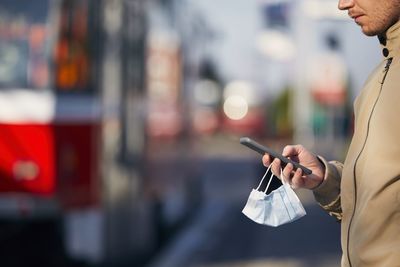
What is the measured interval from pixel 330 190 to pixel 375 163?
414 mm

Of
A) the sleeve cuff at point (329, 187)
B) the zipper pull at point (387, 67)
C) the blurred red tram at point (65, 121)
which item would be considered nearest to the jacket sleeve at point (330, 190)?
the sleeve cuff at point (329, 187)

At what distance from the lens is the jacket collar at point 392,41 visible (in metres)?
3.09

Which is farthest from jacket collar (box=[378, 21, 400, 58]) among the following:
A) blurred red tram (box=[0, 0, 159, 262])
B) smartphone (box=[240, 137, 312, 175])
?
blurred red tram (box=[0, 0, 159, 262])

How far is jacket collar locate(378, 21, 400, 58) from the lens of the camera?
309cm

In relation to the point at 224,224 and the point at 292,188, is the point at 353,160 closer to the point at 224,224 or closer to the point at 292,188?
the point at 292,188

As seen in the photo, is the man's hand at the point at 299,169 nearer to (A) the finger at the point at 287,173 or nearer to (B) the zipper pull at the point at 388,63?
(A) the finger at the point at 287,173

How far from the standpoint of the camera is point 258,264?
12.8 m

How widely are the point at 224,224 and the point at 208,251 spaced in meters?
3.99

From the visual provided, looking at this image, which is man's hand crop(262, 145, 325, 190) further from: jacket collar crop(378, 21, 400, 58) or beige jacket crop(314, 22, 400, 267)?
jacket collar crop(378, 21, 400, 58)

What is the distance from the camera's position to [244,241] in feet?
52.6

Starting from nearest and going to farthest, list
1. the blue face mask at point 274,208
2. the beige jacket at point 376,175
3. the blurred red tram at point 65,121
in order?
the beige jacket at point 376,175
the blue face mask at point 274,208
the blurred red tram at point 65,121

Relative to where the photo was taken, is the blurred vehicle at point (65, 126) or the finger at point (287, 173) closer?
the finger at point (287, 173)

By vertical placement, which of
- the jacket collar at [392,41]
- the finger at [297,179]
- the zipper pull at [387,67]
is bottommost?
the finger at [297,179]

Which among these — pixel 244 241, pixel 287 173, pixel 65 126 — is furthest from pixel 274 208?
pixel 244 241
